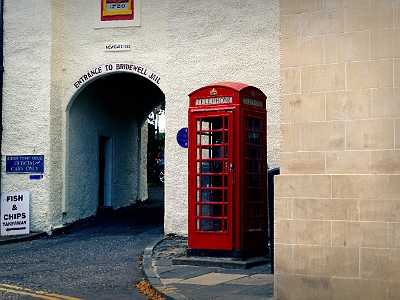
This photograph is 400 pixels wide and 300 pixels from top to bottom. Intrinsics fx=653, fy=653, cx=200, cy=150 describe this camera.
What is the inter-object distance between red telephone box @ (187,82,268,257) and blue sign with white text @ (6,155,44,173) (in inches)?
203

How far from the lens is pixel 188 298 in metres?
7.36

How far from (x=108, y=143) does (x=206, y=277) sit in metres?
9.13

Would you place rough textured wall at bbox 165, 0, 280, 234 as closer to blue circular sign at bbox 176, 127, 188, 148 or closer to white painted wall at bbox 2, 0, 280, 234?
white painted wall at bbox 2, 0, 280, 234

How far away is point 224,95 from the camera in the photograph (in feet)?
31.8

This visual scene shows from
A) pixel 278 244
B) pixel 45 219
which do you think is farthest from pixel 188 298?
pixel 45 219

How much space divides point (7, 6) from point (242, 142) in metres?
7.34

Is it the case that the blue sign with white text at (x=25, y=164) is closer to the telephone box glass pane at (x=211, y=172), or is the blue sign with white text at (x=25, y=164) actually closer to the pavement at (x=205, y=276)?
the pavement at (x=205, y=276)

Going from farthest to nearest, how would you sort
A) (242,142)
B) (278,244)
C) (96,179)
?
(96,179) < (242,142) < (278,244)

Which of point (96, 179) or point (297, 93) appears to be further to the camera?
point (96, 179)

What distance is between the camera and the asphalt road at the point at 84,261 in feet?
27.3

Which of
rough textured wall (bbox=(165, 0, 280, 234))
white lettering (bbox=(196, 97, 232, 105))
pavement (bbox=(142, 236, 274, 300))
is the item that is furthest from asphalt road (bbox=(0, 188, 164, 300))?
white lettering (bbox=(196, 97, 232, 105))

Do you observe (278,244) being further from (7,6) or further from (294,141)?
(7,6)

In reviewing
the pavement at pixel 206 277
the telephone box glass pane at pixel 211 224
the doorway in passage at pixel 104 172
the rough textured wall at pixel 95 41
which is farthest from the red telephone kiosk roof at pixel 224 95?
the doorway in passage at pixel 104 172

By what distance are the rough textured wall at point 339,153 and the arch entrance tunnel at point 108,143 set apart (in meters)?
8.36
